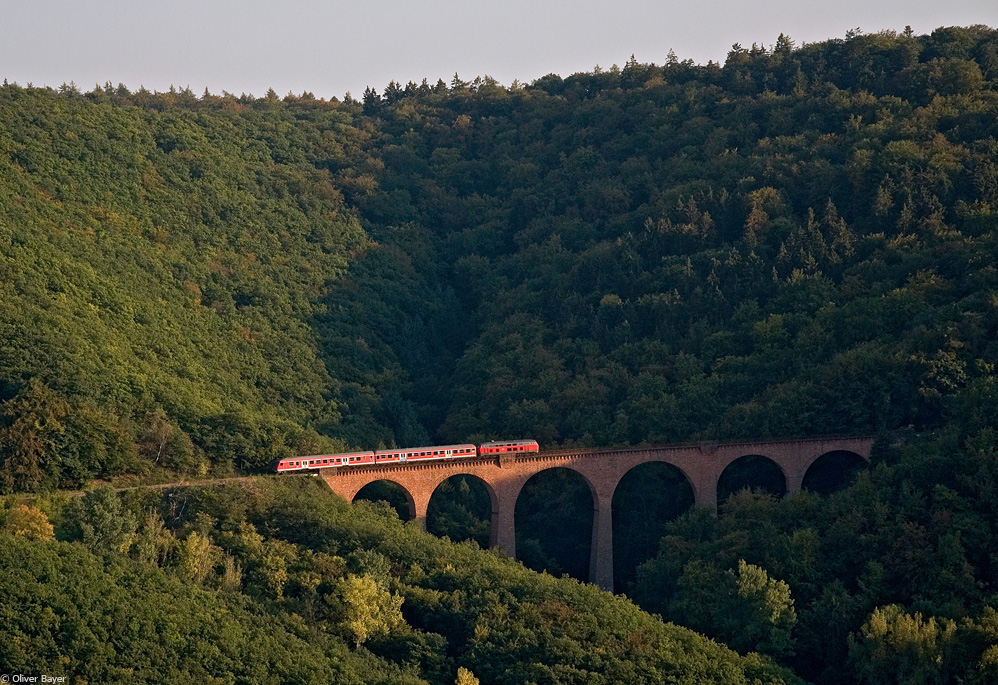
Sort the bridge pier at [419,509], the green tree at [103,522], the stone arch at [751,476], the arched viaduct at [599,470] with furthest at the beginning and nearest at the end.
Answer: the stone arch at [751,476], the arched viaduct at [599,470], the bridge pier at [419,509], the green tree at [103,522]

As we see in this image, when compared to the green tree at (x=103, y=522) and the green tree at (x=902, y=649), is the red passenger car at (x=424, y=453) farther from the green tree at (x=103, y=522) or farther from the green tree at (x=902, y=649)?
the green tree at (x=902, y=649)

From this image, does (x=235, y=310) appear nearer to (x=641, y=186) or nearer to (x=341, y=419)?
(x=341, y=419)

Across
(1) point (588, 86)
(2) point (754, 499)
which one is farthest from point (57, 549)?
(1) point (588, 86)

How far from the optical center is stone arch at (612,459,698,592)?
66938 mm

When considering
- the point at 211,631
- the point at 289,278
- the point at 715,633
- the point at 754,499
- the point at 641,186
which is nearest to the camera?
the point at 211,631

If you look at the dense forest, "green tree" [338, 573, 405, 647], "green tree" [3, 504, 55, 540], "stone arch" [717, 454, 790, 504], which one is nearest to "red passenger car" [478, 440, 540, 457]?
the dense forest

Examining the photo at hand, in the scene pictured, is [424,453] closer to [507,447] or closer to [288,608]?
[507,447]

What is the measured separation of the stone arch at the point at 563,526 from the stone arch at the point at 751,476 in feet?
22.4

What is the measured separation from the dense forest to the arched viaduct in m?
1.16

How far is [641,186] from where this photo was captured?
92.4m

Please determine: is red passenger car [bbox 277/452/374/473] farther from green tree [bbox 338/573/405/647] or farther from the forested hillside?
green tree [bbox 338/573/405/647]

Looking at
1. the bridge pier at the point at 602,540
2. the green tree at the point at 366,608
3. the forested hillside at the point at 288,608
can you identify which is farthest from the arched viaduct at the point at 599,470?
the green tree at the point at 366,608

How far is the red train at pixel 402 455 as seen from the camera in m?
61.3

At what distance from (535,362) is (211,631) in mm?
34698
